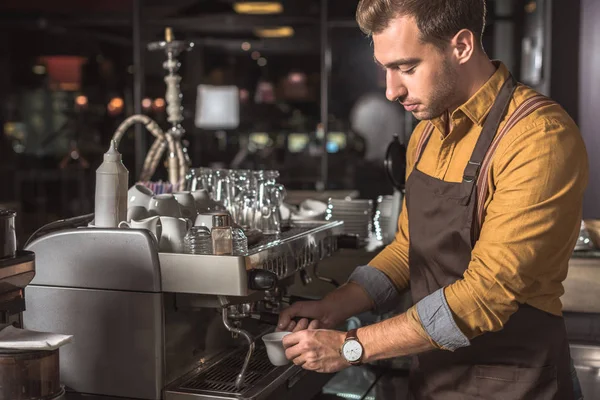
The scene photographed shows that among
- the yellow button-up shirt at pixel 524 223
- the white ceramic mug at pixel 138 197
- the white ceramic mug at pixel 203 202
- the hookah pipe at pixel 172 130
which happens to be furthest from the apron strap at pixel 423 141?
the hookah pipe at pixel 172 130

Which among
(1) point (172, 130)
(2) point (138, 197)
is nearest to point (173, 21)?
(1) point (172, 130)

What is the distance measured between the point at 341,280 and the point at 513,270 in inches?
50.4

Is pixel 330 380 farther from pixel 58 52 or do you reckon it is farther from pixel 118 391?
pixel 58 52

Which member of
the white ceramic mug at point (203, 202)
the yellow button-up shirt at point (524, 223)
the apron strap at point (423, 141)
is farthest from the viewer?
the white ceramic mug at point (203, 202)

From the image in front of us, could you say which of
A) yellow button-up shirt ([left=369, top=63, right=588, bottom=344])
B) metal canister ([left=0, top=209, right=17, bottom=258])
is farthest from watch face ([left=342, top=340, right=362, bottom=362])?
metal canister ([left=0, top=209, right=17, bottom=258])

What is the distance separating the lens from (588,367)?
94.3 inches

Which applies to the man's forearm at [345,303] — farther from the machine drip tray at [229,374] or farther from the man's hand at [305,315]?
the machine drip tray at [229,374]

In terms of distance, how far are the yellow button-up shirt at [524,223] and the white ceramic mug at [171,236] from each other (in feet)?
1.69

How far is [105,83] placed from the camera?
9.67m

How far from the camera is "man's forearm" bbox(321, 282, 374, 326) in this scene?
1.95m

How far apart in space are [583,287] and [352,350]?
1198mm

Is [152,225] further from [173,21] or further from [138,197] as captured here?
[173,21]

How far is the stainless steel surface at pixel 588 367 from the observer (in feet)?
7.80

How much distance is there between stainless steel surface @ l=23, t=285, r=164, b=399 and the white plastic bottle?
0.54ft
